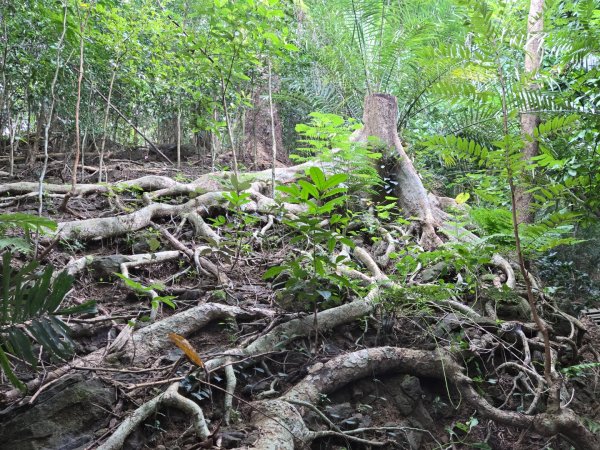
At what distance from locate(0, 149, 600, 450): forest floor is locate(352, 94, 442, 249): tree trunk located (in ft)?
3.76

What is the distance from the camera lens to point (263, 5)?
3.71 m

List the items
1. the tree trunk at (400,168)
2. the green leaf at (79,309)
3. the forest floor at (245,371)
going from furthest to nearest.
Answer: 1. the tree trunk at (400,168)
2. the forest floor at (245,371)
3. the green leaf at (79,309)

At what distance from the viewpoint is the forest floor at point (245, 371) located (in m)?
1.94

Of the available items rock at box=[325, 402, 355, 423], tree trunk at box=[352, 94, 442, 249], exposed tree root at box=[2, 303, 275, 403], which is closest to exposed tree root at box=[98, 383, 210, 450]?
exposed tree root at box=[2, 303, 275, 403]

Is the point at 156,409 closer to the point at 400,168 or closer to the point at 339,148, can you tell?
the point at 339,148

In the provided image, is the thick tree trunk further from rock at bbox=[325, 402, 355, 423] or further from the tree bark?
rock at bbox=[325, 402, 355, 423]

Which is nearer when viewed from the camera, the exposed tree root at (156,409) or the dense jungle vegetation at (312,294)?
the exposed tree root at (156,409)

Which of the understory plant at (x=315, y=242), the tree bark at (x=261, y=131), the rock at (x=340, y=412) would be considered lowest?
the rock at (x=340, y=412)

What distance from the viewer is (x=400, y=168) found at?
540cm

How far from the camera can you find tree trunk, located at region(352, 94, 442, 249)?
15.7 ft

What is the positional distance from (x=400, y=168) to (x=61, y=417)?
14.4 ft


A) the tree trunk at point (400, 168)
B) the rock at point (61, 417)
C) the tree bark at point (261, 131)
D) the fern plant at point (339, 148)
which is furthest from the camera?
the tree bark at point (261, 131)

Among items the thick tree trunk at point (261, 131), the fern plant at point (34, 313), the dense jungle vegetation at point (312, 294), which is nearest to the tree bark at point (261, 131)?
the thick tree trunk at point (261, 131)

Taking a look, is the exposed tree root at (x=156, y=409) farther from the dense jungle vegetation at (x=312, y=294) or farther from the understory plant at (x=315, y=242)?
the understory plant at (x=315, y=242)
